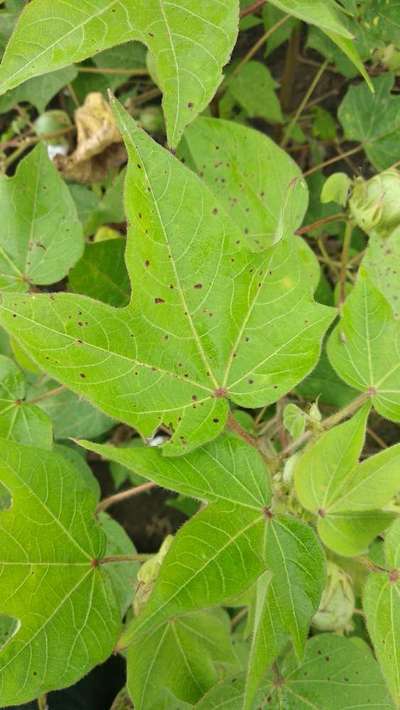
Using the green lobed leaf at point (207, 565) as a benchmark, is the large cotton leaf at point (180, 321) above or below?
above

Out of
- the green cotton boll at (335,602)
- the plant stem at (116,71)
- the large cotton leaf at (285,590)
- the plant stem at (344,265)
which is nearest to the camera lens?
the large cotton leaf at (285,590)

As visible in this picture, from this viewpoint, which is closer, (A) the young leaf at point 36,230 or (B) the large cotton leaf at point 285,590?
(B) the large cotton leaf at point 285,590

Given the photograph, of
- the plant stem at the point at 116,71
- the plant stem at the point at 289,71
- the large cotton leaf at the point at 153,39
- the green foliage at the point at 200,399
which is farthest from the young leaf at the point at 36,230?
the plant stem at the point at 289,71

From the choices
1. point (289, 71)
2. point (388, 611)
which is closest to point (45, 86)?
point (289, 71)

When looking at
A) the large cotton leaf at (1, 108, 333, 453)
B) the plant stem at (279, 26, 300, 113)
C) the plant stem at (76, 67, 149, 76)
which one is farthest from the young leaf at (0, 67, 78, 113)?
the large cotton leaf at (1, 108, 333, 453)

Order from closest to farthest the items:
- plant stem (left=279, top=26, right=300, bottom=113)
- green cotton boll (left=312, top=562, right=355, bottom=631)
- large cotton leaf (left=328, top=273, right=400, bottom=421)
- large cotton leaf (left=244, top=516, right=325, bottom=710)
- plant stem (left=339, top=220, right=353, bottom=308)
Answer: large cotton leaf (left=244, top=516, right=325, bottom=710)
large cotton leaf (left=328, top=273, right=400, bottom=421)
green cotton boll (left=312, top=562, right=355, bottom=631)
plant stem (left=339, top=220, right=353, bottom=308)
plant stem (left=279, top=26, right=300, bottom=113)

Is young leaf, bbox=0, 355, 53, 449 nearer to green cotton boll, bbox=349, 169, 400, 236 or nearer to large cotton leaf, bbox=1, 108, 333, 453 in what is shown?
large cotton leaf, bbox=1, 108, 333, 453

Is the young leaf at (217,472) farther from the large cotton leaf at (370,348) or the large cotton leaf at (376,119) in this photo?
the large cotton leaf at (376,119)
